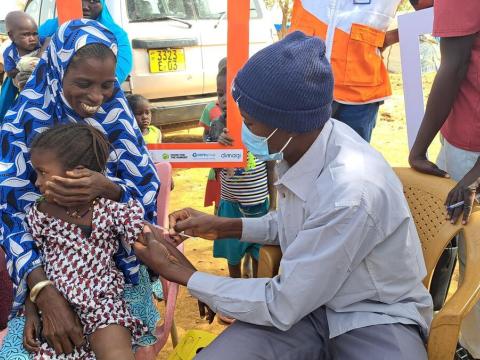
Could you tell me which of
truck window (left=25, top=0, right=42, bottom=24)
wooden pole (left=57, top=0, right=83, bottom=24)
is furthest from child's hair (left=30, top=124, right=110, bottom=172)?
truck window (left=25, top=0, right=42, bottom=24)

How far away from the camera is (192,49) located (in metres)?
3.76

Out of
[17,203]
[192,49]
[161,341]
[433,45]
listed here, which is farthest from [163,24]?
[161,341]

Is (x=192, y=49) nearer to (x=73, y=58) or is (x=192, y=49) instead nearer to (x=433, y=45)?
(x=433, y=45)

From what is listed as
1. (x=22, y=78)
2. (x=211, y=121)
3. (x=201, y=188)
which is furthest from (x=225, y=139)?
(x=201, y=188)

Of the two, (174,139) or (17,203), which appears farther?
(174,139)

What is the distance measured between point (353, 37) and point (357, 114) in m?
0.47

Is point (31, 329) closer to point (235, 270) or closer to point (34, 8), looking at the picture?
point (235, 270)

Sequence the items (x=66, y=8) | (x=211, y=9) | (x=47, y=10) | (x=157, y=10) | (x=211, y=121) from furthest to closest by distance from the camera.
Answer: (x=47, y=10) < (x=157, y=10) < (x=211, y=9) < (x=211, y=121) < (x=66, y=8)

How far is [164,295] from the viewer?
7.31ft

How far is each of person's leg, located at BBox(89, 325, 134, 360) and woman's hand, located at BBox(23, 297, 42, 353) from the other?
18 centimetres

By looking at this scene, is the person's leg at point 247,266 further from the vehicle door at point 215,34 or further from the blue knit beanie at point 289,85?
the blue knit beanie at point 289,85

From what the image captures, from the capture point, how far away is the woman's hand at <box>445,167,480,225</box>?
1.82m

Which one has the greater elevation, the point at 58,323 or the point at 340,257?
the point at 340,257

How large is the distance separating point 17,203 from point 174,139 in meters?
2.32
